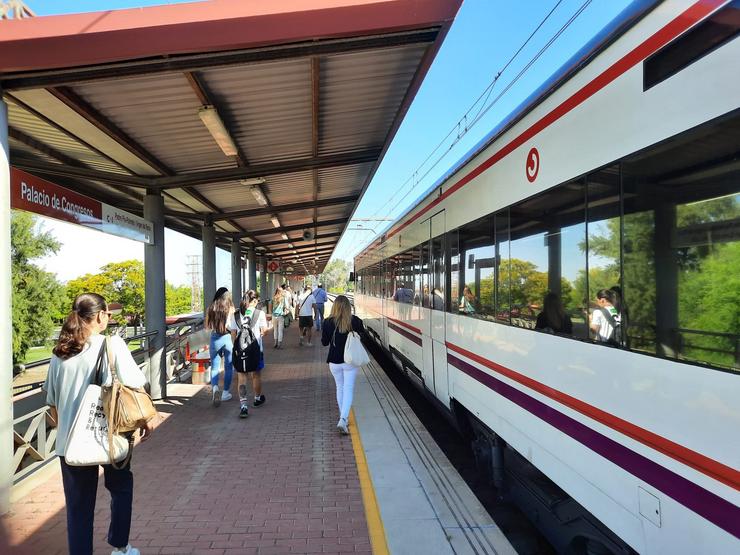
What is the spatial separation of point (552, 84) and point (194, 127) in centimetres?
478

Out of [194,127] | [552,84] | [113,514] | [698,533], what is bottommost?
[113,514]

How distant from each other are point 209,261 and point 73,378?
10484 millimetres

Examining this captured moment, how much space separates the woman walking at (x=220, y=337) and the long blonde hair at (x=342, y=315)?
1649 millimetres

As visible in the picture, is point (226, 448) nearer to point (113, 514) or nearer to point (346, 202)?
point (113, 514)

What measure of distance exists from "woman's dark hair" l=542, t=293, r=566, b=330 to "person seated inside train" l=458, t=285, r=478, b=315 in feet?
5.10

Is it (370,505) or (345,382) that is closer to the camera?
(370,505)

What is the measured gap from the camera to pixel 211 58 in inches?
180

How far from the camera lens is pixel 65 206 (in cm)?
520

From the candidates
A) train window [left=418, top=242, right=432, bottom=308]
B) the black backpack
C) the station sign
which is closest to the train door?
train window [left=418, top=242, right=432, bottom=308]

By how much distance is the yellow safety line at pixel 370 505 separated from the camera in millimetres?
3572

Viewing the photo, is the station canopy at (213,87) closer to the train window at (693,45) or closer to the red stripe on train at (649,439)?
the train window at (693,45)

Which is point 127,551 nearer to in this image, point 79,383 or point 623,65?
point 79,383

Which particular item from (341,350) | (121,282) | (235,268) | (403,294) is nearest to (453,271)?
(341,350)

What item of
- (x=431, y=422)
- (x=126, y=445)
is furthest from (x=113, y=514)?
(x=431, y=422)
